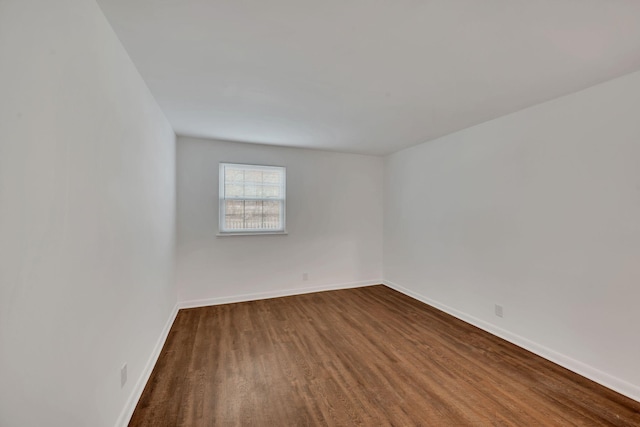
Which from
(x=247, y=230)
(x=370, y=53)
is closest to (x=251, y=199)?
(x=247, y=230)

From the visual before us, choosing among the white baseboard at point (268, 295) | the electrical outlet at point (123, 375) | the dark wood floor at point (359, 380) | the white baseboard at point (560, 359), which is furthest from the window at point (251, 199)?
the white baseboard at point (560, 359)

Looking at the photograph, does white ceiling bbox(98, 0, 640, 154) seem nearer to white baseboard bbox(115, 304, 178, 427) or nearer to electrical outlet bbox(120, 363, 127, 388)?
electrical outlet bbox(120, 363, 127, 388)

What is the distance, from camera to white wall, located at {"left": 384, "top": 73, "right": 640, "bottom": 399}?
6.51 ft

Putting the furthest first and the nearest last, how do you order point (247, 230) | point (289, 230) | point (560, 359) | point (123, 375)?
point (289, 230) < point (247, 230) < point (560, 359) < point (123, 375)

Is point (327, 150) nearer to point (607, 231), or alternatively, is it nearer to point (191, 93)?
point (191, 93)

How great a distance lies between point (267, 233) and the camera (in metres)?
4.07

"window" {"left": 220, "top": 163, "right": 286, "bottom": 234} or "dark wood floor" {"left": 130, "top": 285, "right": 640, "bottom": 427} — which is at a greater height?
"window" {"left": 220, "top": 163, "right": 286, "bottom": 234}

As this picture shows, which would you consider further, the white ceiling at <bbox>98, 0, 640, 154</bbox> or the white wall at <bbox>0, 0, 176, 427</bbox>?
the white ceiling at <bbox>98, 0, 640, 154</bbox>

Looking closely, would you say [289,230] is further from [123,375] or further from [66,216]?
[66,216]

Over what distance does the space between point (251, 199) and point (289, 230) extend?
0.77 m

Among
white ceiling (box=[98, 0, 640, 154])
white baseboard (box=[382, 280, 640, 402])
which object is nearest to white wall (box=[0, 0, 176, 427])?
white ceiling (box=[98, 0, 640, 154])

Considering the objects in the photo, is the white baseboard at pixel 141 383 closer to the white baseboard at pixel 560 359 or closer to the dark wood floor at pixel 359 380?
the dark wood floor at pixel 359 380

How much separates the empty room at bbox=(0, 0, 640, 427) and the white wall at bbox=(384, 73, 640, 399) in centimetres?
2

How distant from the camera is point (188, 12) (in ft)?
4.45
